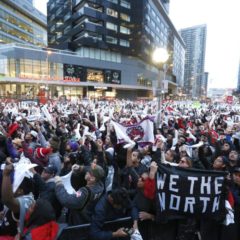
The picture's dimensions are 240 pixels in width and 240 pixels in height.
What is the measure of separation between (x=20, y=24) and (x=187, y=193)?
91612mm

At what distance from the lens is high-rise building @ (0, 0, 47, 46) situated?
72.4 meters

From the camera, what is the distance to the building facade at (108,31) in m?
60.3

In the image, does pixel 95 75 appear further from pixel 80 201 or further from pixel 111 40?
pixel 80 201

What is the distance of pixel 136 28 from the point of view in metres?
67.5

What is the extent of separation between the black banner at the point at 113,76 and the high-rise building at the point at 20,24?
103ft

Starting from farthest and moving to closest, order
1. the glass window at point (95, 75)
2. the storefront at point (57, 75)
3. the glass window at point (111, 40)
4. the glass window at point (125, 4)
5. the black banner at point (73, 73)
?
the glass window at point (125, 4), the glass window at point (111, 40), the glass window at point (95, 75), the black banner at point (73, 73), the storefront at point (57, 75)

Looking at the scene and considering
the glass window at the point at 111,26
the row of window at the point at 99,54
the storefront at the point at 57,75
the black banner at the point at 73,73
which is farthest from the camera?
the glass window at the point at 111,26

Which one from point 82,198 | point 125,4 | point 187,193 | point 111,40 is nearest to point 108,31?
point 111,40

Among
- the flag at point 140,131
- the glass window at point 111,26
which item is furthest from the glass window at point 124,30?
the flag at point 140,131

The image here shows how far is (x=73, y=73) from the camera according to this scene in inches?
2309

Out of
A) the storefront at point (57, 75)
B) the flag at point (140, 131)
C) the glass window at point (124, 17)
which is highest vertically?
the glass window at point (124, 17)

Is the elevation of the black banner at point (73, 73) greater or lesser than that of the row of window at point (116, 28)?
lesser

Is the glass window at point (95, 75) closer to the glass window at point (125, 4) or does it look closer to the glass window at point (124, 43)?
the glass window at point (124, 43)

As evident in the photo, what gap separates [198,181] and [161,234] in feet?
3.16
